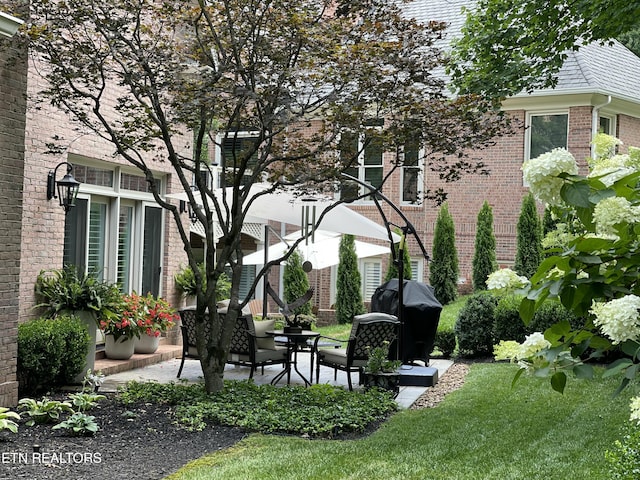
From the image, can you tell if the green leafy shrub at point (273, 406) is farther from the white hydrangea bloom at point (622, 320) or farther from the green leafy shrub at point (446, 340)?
the white hydrangea bloom at point (622, 320)

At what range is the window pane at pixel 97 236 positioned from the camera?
1120cm

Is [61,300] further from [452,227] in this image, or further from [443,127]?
[452,227]

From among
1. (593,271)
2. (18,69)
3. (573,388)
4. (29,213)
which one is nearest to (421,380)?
(573,388)

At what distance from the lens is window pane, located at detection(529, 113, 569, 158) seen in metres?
17.4

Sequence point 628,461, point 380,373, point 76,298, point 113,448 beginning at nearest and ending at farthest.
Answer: point 628,461 < point 113,448 < point 380,373 < point 76,298

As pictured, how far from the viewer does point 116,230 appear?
11578 millimetres

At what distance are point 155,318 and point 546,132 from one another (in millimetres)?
10408

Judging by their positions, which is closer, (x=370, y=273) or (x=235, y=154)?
(x=235, y=154)

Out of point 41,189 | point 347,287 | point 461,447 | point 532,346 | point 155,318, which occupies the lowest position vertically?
point 461,447

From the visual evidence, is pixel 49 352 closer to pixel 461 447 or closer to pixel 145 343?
pixel 145 343

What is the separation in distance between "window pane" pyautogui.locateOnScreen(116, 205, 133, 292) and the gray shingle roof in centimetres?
807

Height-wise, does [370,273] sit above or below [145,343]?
above

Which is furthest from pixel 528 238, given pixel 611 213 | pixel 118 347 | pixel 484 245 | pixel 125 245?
pixel 611 213

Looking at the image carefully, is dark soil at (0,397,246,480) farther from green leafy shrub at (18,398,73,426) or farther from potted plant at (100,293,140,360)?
potted plant at (100,293,140,360)
